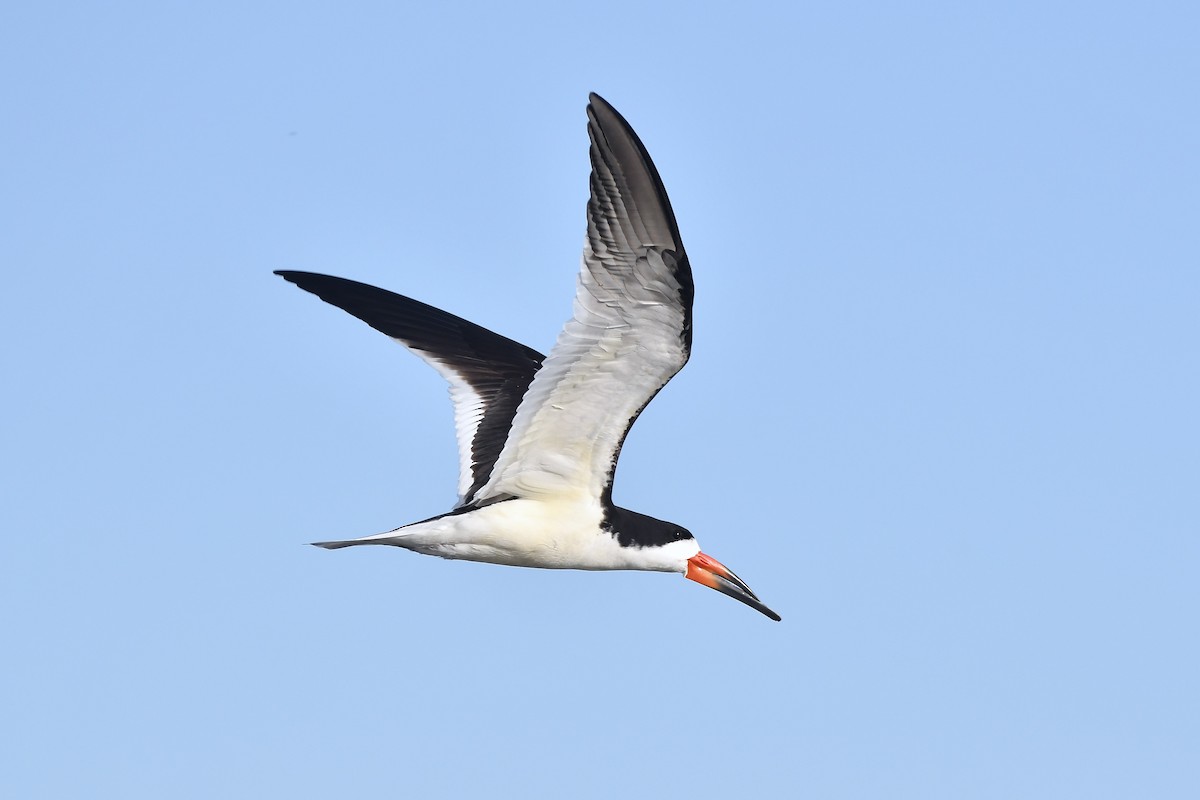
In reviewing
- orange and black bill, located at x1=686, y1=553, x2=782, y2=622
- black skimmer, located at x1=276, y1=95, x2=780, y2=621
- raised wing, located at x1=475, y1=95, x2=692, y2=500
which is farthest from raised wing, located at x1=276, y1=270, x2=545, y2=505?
orange and black bill, located at x1=686, y1=553, x2=782, y2=622

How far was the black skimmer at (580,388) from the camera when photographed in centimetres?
965

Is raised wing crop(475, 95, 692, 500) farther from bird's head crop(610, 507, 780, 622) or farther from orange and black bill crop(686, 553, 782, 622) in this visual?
orange and black bill crop(686, 553, 782, 622)

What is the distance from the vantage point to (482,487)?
42.6ft

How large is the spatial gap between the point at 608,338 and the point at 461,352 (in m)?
4.37

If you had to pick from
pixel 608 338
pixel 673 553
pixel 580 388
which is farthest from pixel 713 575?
pixel 608 338

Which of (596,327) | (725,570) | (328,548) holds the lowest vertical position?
(328,548)

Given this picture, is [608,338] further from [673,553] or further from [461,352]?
[461,352]

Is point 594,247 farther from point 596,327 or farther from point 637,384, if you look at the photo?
point 637,384

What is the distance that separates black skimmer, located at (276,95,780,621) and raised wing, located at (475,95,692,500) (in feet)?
0.03

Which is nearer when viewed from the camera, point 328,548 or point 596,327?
point 596,327

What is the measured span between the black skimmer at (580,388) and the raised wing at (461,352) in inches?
0.5

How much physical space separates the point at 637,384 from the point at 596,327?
735mm

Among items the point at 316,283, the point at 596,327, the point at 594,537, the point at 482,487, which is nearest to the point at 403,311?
the point at 316,283

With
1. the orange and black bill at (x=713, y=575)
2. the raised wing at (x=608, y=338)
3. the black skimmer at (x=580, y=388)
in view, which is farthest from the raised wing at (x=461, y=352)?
the orange and black bill at (x=713, y=575)
